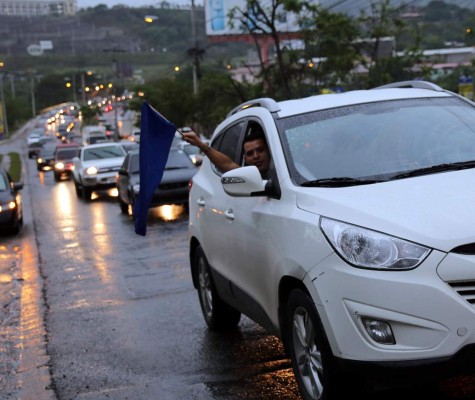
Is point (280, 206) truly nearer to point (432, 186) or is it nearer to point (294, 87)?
point (432, 186)

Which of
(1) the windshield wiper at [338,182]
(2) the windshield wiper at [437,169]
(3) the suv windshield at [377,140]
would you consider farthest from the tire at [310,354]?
(2) the windshield wiper at [437,169]

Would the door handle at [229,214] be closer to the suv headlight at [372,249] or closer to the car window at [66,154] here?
the suv headlight at [372,249]

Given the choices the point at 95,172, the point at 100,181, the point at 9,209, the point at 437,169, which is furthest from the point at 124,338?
the point at 95,172

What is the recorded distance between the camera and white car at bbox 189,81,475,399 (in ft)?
12.9

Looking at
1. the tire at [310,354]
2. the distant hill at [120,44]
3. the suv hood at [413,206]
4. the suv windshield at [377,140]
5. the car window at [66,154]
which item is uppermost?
the distant hill at [120,44]

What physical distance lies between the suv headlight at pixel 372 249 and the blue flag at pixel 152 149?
2.57m

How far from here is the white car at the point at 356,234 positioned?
394 cm

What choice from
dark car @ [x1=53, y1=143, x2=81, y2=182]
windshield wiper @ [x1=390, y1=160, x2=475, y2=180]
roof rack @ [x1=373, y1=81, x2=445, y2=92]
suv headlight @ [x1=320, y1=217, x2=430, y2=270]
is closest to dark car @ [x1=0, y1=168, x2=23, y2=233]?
roof rack @ [x1=373, y1=81, x2=445, y2=92]

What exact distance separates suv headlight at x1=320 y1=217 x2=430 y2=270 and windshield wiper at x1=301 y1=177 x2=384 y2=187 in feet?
1.81

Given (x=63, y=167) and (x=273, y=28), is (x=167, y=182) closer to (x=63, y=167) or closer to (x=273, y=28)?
(x=273, y=28)

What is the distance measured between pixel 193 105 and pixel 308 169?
195 ft

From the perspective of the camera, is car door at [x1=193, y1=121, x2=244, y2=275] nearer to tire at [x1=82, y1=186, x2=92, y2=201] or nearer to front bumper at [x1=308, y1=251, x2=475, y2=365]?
front bumper at [x1=308, y1=251, x2=475, y2=365]

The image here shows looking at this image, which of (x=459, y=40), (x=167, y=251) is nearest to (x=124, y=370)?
(x=167, y=251)

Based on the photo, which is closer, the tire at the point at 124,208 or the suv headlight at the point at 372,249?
the suv headlight at the point at 372,249
